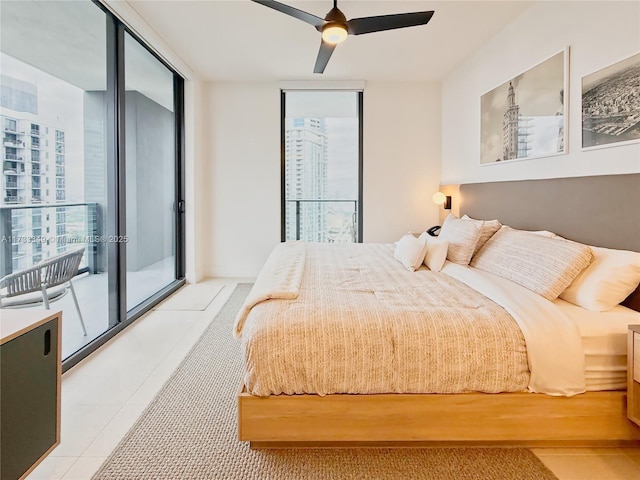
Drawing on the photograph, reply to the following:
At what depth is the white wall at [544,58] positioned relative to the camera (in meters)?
2.17

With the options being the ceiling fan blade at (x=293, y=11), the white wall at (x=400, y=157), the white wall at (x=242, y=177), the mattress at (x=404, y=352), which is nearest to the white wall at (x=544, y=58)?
the white wall at (x=400, y=157)

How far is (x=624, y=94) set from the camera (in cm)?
213

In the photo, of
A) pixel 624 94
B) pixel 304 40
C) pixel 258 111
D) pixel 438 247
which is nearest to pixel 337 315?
pixel 438 247

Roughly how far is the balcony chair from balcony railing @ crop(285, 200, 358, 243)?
300 centimetres

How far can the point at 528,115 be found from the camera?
300cm

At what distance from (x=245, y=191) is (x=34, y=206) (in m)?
2.98

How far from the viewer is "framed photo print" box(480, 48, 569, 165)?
264cm

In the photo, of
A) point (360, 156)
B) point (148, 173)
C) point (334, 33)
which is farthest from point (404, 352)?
point (360, 156)

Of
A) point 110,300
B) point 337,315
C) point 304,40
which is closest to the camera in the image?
point 337,315

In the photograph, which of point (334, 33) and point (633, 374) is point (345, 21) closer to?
point (334, 33)

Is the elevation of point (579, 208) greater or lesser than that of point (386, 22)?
lesser

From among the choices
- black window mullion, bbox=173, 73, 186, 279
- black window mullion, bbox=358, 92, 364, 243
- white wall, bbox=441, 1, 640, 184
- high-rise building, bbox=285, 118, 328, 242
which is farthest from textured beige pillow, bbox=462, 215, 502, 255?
black window mullion, bbox=173, 73, 186, 279

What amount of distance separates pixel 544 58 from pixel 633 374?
2317 millimetres

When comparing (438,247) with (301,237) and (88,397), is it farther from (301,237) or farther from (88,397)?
(301,237)
